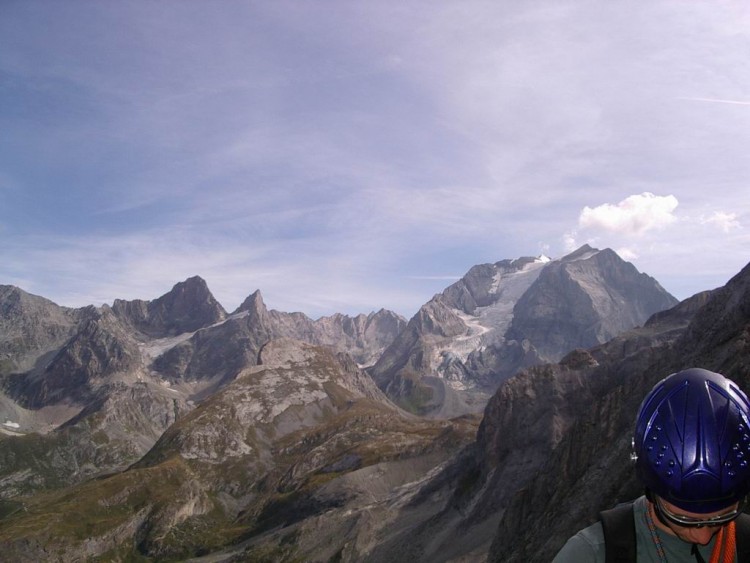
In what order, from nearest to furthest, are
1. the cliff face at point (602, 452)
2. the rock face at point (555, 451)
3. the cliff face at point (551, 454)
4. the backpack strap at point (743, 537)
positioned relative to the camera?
1. the backpack strap at point (743, 537)
2. the cliff face at point (602, 452)
3. the rock face at point (555, 451)
4. the cliff face at point (551, 454)

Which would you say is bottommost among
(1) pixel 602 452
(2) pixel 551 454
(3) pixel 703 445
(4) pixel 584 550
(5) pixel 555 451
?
(2) pixel 551 454

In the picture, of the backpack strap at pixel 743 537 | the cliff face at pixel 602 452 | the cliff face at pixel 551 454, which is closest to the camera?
the backpack strap at pixel 743 537

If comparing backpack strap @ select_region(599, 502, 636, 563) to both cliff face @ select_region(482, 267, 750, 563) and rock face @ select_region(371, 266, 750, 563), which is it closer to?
cliff face @ select_region(482, 267, 750, 563)

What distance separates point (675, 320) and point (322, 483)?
117 meters

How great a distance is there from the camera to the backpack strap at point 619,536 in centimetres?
519

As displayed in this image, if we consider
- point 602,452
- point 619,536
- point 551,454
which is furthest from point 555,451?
point 619,536

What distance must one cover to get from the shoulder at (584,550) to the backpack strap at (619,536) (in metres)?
0.06

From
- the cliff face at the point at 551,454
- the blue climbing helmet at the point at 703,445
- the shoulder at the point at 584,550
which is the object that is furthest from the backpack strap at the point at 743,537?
the cliff face at the point at 551,454

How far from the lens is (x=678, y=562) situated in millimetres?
5230

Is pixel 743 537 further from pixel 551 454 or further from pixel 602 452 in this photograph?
pixel 551 454

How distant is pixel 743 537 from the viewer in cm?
525

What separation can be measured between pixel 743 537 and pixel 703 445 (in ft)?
3.34

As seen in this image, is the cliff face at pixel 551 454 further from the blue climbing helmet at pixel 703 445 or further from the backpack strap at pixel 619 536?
the backpack strap at pixel 619 536

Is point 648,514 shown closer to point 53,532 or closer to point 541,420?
point 541,420
